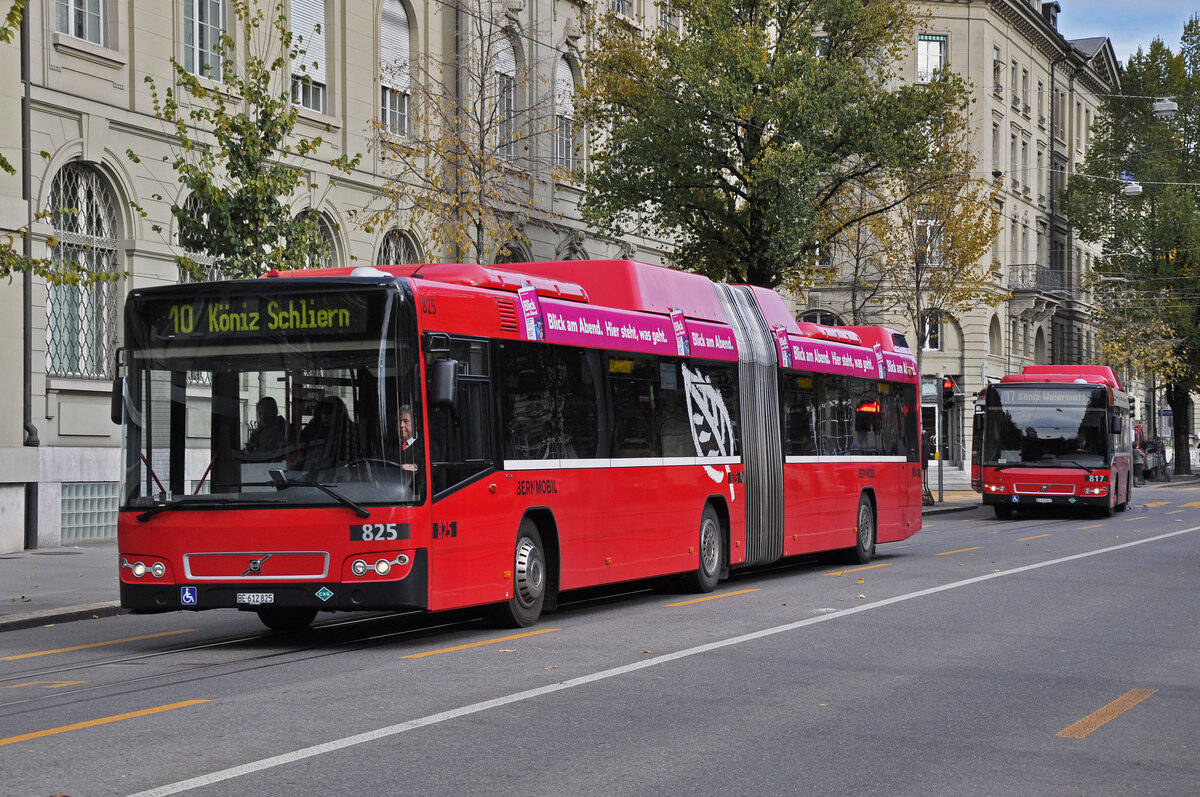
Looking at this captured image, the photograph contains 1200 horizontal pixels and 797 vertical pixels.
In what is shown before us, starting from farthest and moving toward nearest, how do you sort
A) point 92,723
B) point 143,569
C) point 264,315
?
point 143,569 → point 264,315 → point 92,723

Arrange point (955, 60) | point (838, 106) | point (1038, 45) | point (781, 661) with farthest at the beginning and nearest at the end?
point (1038, 45), point (955, 60), point (838, 106), point (781, 661)

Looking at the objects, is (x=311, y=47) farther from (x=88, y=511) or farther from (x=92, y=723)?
(x=92, y=723)

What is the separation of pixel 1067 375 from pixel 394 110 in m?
16.3

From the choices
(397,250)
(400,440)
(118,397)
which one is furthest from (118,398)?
(397,250)

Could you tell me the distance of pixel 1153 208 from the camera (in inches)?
2655

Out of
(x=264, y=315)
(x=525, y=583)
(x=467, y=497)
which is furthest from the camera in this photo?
(x=525, y=583)

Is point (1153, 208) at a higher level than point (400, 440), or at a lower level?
higher

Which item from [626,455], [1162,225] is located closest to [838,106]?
[626,455]

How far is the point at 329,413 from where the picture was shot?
1163 centimetres

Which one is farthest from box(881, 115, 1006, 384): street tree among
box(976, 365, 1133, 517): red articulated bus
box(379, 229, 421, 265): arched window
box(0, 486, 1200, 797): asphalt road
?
box(0, 486, 1200, 797): asphalt road

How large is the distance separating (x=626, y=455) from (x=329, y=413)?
416cm

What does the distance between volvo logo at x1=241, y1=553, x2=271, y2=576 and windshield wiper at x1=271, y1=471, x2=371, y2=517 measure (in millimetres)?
511

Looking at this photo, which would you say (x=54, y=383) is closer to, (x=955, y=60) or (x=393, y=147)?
(x=393, y=147)

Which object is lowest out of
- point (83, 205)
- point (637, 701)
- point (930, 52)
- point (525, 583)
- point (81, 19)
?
point (637, 701)
